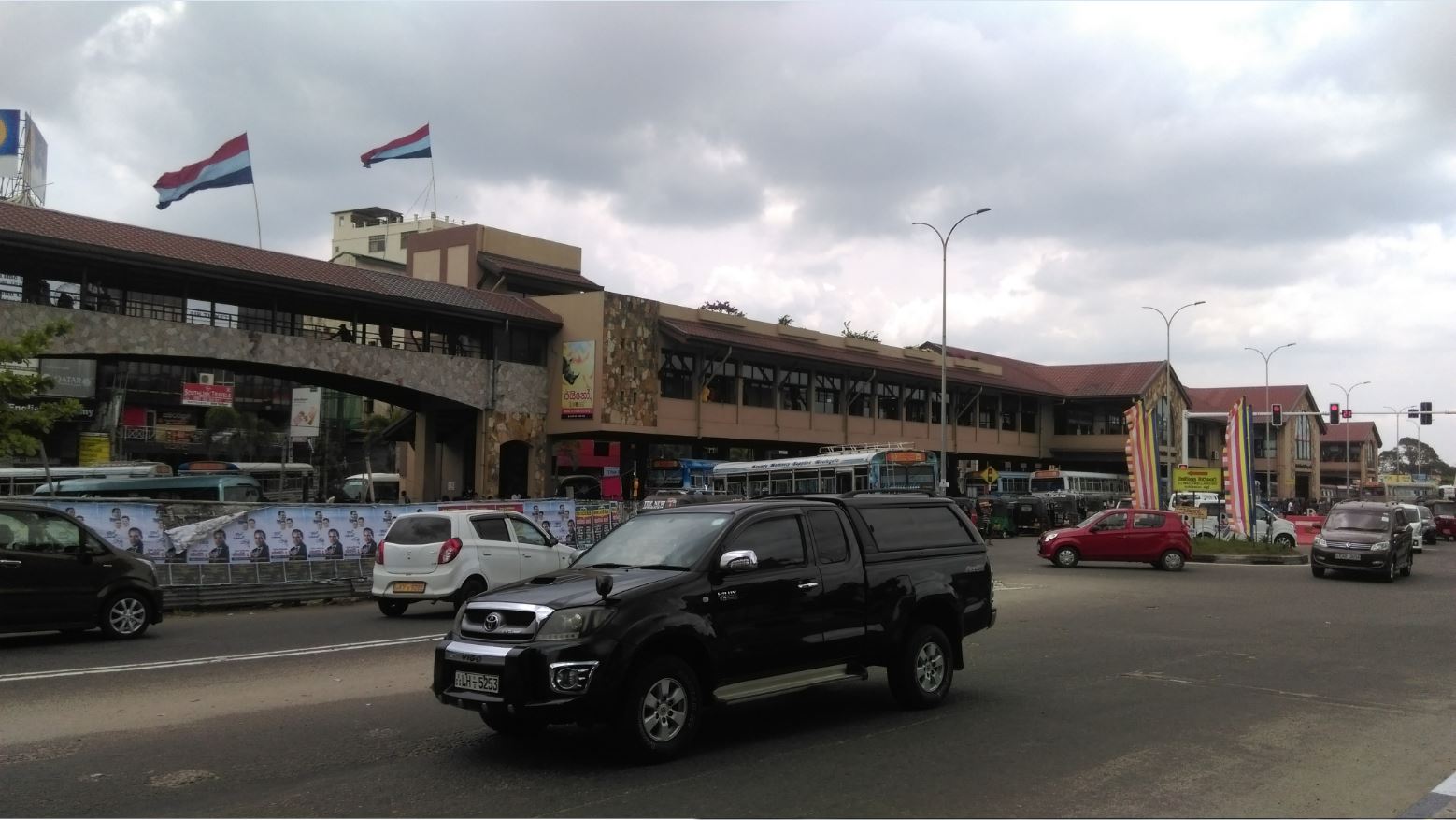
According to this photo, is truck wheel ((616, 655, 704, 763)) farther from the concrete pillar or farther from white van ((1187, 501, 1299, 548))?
the concrete pillar

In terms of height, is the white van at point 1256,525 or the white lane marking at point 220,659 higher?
the white van at point 1256,525

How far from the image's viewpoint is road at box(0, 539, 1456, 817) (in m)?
6.32

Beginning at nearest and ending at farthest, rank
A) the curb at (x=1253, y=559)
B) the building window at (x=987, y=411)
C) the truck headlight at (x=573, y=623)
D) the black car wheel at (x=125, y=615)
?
1. the truck headlight at (x=573, y=623)
2. the black car wheel at (x=125, y=615)
3. the curb at (x=1253, y=559)
4. the building window at (x=987, y=411)

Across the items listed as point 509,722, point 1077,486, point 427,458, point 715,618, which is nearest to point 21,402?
point 509,722

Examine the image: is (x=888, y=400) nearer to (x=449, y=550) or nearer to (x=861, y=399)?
(x=861, y=399)

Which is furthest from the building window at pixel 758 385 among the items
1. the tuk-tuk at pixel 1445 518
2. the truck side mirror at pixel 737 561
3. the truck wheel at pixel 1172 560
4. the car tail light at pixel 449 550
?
the truck side mirror at pixel 737 561

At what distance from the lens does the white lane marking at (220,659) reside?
1079cm

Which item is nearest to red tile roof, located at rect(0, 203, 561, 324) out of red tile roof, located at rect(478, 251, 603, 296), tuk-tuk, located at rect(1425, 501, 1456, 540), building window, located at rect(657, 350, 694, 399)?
building window, located at rect(657, 350, 694, 399)

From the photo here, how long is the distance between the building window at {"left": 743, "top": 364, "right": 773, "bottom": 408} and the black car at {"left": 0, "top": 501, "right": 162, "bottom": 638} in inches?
1510

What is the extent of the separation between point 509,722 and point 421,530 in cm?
927

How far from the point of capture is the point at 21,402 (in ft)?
65.9

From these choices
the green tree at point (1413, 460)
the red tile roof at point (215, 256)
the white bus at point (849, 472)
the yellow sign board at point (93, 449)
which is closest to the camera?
the red tile roof at point (215, 256)

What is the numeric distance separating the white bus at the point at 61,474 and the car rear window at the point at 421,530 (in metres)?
25.2

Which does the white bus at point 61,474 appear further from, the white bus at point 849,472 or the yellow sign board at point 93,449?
the white bus at point 849,472
